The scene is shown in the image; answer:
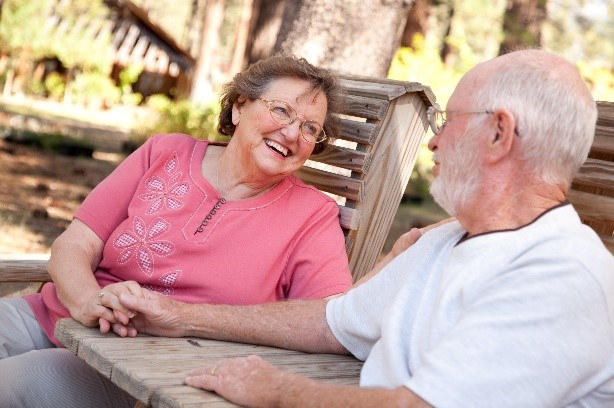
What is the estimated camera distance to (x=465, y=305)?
2.13 metres

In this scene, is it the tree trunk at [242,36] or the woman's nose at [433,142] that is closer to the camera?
the woman's nose at [433,142]

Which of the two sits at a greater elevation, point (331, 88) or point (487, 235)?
point (331, 88)

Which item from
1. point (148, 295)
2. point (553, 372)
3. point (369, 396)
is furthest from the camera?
point (148, 295)

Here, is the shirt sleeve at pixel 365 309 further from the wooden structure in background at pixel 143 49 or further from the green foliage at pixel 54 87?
the wooden structure in background at pixel 143 49

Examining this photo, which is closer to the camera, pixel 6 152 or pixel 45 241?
pixel 45 241

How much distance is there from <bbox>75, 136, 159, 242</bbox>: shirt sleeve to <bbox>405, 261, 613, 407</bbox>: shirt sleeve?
1672mm

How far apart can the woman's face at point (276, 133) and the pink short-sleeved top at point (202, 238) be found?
0.11 metres

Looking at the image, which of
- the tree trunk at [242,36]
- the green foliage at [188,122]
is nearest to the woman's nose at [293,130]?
the green foliage at [188,122]

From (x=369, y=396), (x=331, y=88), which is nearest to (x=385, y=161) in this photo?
(x=331, y=88)

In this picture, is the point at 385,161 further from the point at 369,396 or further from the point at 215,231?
the point at 369,396

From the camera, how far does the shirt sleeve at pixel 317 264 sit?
3252 millimetres

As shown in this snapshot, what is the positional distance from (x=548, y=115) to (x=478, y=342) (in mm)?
537

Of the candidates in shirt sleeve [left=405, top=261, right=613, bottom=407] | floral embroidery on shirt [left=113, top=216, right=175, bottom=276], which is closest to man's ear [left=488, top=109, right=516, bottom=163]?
shirt sleeve [left=405, top=261, right=613, bottom=407]

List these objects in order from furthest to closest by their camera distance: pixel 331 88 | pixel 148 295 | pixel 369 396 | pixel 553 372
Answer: pixel 331 88 < pixel 148 295 < pixel 369 396 < pixel 553 372
